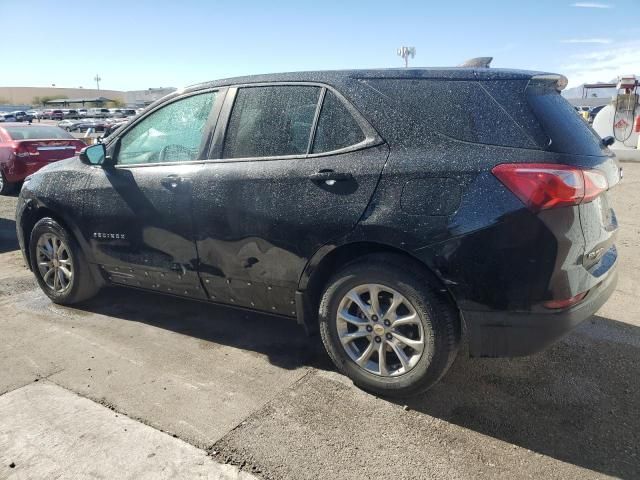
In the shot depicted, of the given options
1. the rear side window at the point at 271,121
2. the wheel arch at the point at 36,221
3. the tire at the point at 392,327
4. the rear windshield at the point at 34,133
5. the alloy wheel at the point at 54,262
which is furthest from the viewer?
the rear windshield at the point at 34,133

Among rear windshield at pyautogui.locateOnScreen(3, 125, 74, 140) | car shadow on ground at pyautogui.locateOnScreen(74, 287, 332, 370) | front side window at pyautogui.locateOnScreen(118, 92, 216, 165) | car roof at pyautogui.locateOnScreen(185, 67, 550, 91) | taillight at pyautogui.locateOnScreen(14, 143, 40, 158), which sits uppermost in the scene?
car roof at pyautogui.locateOnScreen(185, 67, 550, 91)

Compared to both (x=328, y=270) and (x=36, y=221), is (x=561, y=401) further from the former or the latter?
(x=36, y=221)

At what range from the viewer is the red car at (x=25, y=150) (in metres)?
10.4

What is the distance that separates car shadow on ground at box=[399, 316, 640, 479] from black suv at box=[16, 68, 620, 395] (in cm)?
34

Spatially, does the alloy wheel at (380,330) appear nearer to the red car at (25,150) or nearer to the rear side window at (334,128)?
the rear side window at (334,128)

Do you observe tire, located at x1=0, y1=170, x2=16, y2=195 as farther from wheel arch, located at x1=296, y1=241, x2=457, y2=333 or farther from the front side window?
wheel arch, located at x1=296, y1=241, x2=457, y2=333

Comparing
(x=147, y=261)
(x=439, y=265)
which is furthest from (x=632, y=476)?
(x=147, y=261)

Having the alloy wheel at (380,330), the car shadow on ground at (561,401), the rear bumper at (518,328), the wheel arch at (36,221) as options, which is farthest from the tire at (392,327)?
the wheel arch at (36,221)

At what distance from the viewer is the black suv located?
2514 millimetres

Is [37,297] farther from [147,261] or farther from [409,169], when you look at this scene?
[409,169]

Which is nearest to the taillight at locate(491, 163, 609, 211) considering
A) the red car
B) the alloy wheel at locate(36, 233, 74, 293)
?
the alloy wheel at locate(36, 233, 74, 293)

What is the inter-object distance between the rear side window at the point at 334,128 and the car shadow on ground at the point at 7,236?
5474 mm

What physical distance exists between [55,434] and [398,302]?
194cm

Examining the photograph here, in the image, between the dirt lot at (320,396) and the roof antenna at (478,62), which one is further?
the roof antenna at (478,62)
